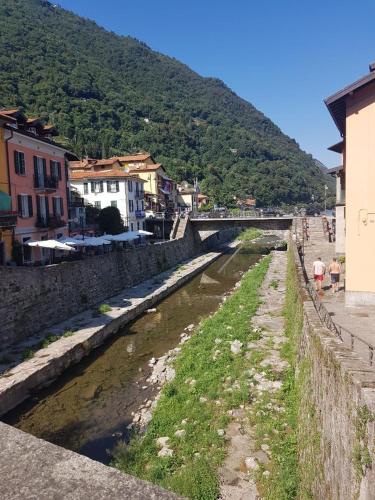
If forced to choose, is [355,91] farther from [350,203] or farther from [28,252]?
[28,252]

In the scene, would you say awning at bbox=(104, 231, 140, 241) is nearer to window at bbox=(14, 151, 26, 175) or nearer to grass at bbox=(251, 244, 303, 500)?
window at bbox=(14, 151, 26, 175)

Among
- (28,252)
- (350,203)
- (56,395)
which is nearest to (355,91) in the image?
(350,203)

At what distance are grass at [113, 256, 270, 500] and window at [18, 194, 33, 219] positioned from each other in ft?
51.8

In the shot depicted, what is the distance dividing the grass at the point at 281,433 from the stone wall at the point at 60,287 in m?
12.2

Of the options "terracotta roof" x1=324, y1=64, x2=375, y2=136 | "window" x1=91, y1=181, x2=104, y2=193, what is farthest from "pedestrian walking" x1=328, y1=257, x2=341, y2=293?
"window" x1=91, y1=181, x2=104, y2=193

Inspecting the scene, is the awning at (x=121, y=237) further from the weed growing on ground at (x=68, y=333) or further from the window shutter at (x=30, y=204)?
the weed growing on ground at (x=68, y=333)

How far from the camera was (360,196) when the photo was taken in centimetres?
1519

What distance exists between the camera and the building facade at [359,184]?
47.9 feet

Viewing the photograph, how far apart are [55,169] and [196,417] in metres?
25.9

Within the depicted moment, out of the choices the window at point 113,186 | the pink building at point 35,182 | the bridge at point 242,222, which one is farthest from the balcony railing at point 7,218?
the bridge at point 242,222

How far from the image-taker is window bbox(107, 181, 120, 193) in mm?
48500

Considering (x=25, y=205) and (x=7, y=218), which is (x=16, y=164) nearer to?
(x=25, y=205)

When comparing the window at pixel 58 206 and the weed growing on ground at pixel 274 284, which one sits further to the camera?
the window at pixel 58 206

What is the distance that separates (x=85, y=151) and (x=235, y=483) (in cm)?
10343
